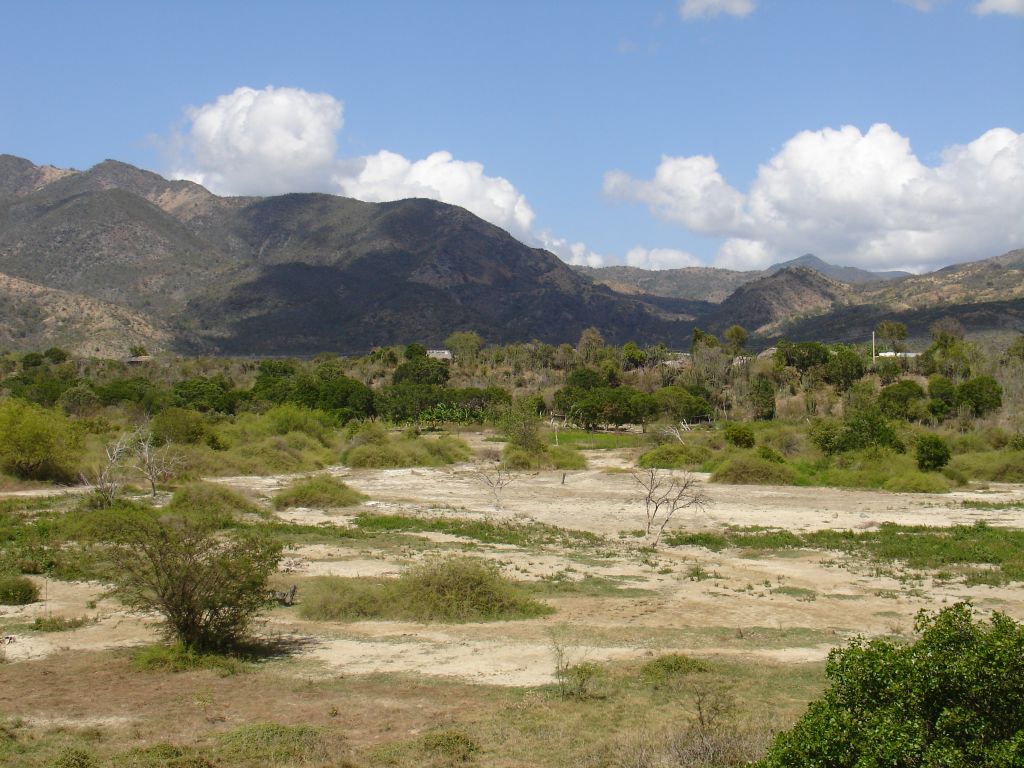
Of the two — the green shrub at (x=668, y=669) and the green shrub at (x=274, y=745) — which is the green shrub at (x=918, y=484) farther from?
the green shrub at (x=274, y=745)

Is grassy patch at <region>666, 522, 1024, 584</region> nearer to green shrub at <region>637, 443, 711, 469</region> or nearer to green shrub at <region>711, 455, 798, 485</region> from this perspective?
green shrub at <region>711, 455, 798, 485</region>

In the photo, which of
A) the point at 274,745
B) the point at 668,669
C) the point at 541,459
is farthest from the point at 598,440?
the point at 274,745

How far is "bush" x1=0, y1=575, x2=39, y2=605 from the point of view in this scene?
19203mm

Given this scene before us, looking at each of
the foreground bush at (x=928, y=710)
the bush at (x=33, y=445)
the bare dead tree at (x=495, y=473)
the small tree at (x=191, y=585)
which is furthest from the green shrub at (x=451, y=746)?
the bush at (x=33, y=445)

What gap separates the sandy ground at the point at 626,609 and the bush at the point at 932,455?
1140 centimetres

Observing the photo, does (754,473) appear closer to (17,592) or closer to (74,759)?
(17,592)

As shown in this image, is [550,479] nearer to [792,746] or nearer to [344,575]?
[344,575]

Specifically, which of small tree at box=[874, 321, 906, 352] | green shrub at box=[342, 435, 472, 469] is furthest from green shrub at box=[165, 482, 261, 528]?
small tree at box=[874, 321, 906, 352]

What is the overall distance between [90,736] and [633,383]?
303 feet

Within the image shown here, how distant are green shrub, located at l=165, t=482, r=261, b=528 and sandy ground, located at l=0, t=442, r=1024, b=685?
5.97 feet

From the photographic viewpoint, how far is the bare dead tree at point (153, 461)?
126ft

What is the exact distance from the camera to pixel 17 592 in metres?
19.3

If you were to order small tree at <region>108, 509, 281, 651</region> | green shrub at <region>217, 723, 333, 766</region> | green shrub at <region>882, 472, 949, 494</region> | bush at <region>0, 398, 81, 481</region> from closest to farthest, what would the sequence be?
green shrub at <region>217, 723, 333, 766</region> → small tree at <region>108, 509, 281, 651</region> → bush at <region>0, 398, 81, 481</region> → green shrub at <region>882, 472, 949, 494</region>

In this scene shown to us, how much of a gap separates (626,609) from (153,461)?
27.2 metres
